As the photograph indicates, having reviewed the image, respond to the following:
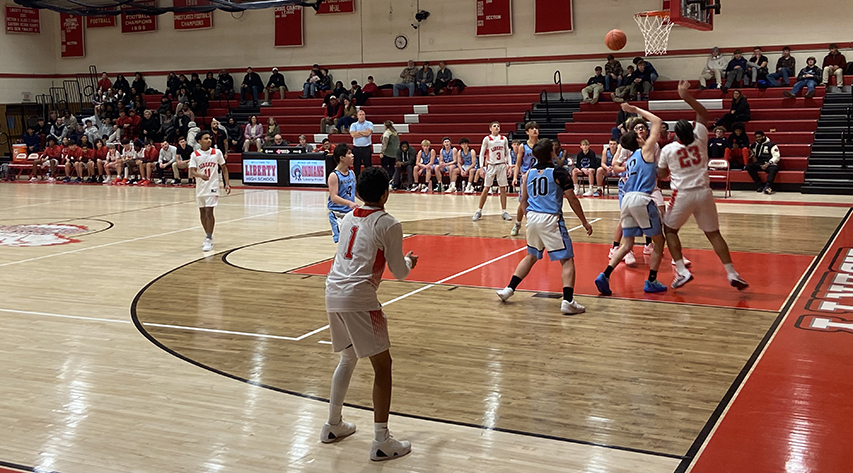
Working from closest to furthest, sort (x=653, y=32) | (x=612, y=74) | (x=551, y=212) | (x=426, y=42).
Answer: (x=551, y=212)
(x=653, y=32)
(x=612, y=74)
(x=426, y=42)

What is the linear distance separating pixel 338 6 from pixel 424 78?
14.9 feet

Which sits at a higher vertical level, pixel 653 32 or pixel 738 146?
pixel 653 32

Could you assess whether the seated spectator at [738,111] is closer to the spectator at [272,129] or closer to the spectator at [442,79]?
the spectator at [442,79]

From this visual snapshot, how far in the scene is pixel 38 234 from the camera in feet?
44.9

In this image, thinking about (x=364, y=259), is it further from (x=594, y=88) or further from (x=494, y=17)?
(x=494, y=17)

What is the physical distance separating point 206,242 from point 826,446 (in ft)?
29.6

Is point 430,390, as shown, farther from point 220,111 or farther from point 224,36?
point 224,36

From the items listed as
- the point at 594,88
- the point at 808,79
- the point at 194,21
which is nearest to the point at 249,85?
the point at 194,21

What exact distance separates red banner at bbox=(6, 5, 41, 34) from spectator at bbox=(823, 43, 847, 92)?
2786 cm

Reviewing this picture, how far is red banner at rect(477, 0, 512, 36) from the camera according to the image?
Answer: 2556cm

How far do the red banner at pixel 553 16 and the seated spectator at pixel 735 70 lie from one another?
5.06 metres

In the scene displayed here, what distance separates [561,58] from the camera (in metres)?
25.0

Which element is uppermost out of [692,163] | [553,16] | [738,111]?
[553,16]

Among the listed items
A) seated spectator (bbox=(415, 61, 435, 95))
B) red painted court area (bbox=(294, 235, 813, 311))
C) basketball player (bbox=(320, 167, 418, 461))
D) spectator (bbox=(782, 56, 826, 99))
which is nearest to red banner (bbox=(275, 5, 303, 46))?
seated spectator (bbox=(415, 61, 435, 95))
